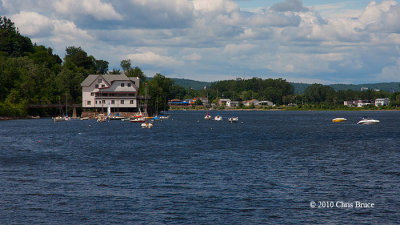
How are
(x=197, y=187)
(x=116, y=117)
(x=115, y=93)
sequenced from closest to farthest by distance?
1. (x=197, y=187)
2. (x=116, y=117)
3. (x=115, y=93)

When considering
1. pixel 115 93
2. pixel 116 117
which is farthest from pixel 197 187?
pixel 115 93

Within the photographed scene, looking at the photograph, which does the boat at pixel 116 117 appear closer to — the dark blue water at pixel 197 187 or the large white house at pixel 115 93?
the large white house at pixel 115 93


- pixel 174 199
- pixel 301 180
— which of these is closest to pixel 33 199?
pixel 174 199

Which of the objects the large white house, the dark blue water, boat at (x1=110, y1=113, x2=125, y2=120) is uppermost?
the large white house

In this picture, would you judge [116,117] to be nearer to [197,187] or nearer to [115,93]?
[115,93]

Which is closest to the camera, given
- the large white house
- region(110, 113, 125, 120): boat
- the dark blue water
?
the dark blue water

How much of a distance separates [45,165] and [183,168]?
568 inches

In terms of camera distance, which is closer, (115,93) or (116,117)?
(116,117)

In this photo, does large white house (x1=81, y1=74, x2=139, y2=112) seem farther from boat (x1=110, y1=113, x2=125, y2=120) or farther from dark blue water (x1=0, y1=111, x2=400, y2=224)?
dark blue water (x1=0, y1=111, x2=400, y2=224)

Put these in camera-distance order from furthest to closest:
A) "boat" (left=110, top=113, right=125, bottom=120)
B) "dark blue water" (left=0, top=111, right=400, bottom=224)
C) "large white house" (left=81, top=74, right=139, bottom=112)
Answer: "large white house" (left=81, top=74, right=139, bottom=112)
"boat" (left=110, top=113, right=125, bottom=120)
"dark blue water" (left=0, top=111, right=400, bottom=224)

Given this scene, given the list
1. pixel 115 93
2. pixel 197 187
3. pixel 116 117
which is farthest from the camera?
pixel 115 93

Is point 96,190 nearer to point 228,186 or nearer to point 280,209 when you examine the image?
point 228,186

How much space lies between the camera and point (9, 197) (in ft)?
107

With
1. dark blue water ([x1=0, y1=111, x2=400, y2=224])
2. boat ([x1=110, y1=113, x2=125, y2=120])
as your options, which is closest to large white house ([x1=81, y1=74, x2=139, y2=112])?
boat ([x1=110, y1=113, x2=125, y2=120])
